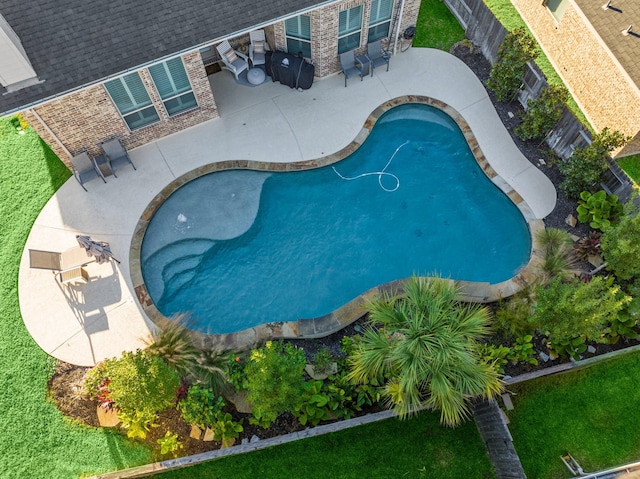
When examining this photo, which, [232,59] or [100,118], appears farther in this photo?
[232,59]

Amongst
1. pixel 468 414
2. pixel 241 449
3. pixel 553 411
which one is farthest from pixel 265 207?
pixel 553 411

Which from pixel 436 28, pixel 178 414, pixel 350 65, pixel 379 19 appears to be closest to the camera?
pixel 178 414

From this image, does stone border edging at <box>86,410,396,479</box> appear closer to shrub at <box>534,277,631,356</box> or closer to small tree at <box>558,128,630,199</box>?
shrub at <box>534,277,631,356</box>

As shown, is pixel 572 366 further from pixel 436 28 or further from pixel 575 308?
pixel 436 28

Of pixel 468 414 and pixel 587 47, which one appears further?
pixel 587 47

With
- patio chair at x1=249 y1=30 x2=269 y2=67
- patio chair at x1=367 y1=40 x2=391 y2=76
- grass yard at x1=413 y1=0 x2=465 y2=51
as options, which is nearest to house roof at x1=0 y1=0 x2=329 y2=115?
patio chair at x1=249 y1=30 x2=269 y2=67

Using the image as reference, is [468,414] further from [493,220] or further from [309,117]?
[309,117]

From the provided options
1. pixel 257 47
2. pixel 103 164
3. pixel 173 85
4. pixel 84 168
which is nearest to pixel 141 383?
pixel 103 164
